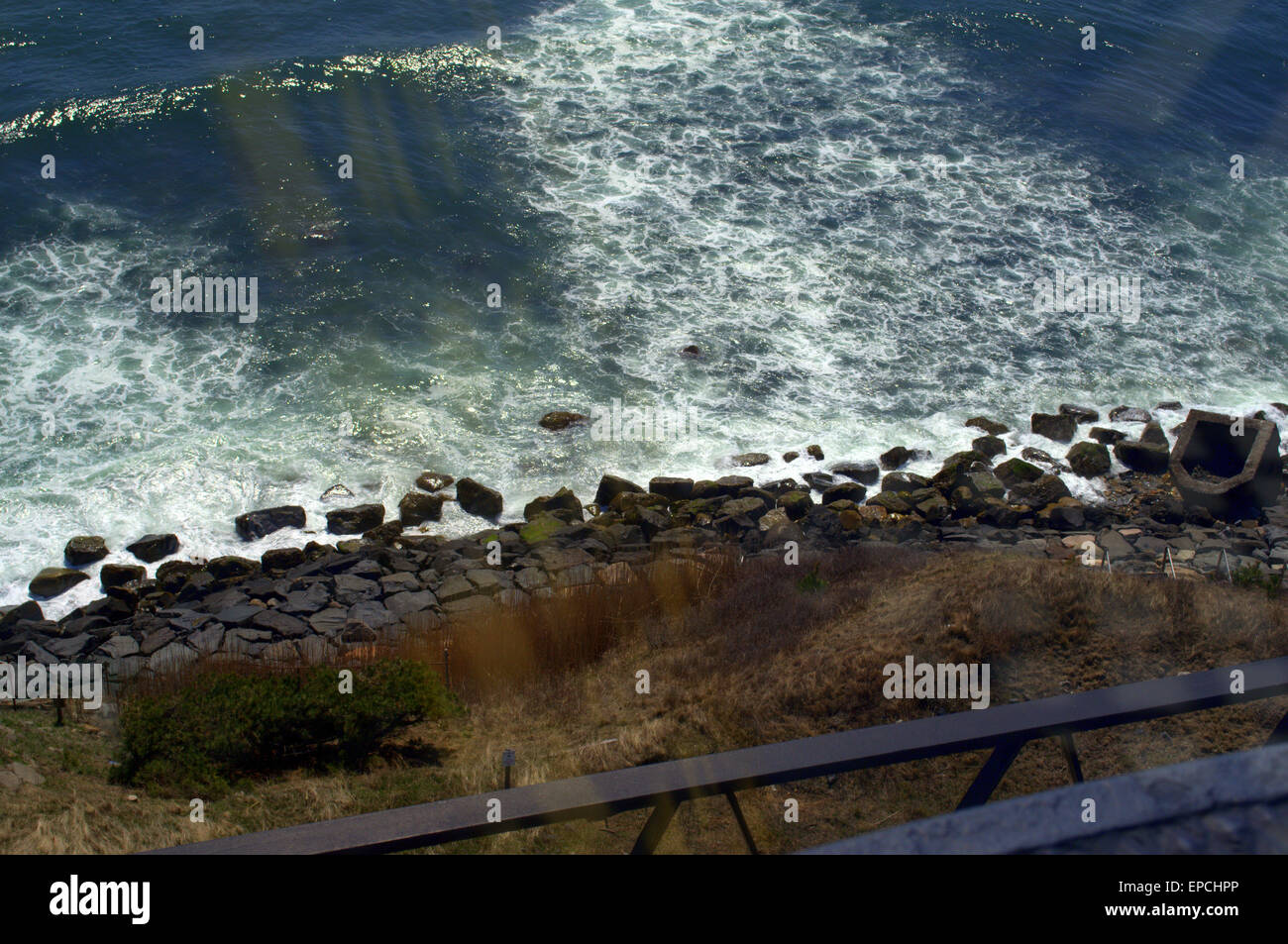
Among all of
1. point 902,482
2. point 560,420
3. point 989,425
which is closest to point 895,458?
point 902,482

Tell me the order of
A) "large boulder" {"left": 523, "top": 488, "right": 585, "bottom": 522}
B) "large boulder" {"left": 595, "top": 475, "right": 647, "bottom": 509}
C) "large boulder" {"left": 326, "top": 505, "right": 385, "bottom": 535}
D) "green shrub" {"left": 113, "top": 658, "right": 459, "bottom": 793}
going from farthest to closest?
"large boulder" {"left": 595, "top": 475, "right": 647, "bottom": 509} < "large boulder" {"left": 523, "top": 488, "right": 585, "bottom": 522} < "large boulder" {"left": 326, "top": 505, "right": 385, "bottom": 535} < "green shrub" {"left": 113, "top": 658, "right": 459, "bottom": 793}

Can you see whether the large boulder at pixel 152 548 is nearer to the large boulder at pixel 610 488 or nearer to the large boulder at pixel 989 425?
the large boulder at pixel 610 488

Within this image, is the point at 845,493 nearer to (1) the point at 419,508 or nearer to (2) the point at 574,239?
(1) the point at 419,508

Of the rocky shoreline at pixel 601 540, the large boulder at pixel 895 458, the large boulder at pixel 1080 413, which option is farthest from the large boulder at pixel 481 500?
the large boulder at pixel 1080 413

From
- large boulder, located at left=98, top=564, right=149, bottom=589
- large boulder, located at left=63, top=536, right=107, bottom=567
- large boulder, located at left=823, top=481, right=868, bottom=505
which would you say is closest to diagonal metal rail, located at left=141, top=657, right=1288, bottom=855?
large boulder, located at left=98, top=564, right=149, bottom=589

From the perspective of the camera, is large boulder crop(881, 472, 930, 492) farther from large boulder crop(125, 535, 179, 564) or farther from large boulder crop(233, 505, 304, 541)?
large boulder crop(125, 535, 179, 564)
